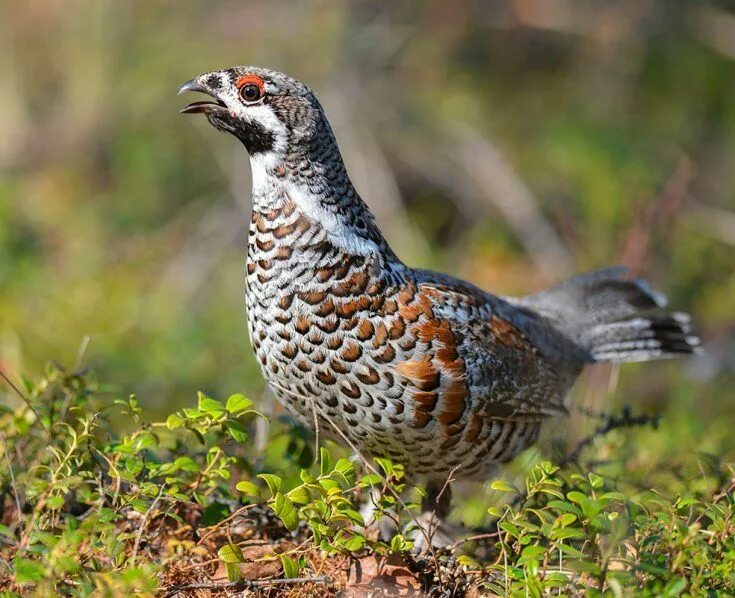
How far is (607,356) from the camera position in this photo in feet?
15.5

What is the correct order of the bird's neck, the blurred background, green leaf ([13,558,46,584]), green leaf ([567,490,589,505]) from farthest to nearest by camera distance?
the blurred background, the bird's neck, green leaf ([567,490,589,505]), green leaf ([13,558,46,584])

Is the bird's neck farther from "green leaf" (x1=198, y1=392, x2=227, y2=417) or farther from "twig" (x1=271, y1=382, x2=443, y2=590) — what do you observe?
"green leaf" (x1=198, y1=392, x2=227, y2=417)

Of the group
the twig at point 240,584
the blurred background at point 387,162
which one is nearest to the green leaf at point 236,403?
the twig at point 240,584

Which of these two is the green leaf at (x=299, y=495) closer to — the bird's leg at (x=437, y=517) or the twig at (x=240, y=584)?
the twig at (x=240, y=584)

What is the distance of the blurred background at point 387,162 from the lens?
6.18m

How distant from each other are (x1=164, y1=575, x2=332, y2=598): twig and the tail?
225 centimetres

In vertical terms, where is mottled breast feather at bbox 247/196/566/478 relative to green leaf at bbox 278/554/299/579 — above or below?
above

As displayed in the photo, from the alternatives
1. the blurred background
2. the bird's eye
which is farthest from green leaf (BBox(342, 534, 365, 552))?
the blurred background

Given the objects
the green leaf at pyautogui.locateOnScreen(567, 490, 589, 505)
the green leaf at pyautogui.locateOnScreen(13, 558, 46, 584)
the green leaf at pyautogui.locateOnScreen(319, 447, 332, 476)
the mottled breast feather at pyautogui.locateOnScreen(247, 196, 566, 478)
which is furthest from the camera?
the mottled breast feather at pyautogui.locateOnScreen(247, 196, 566, 478)

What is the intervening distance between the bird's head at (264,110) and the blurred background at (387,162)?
8.08ft

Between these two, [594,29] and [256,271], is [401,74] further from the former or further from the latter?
[256,271]

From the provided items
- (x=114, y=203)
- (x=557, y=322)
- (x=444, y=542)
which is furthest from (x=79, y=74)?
(x=444, y=542)

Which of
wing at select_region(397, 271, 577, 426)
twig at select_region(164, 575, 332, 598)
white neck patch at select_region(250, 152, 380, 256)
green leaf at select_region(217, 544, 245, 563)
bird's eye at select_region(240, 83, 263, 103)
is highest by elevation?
bird's eye at select_region(240, 83, 263, 103)

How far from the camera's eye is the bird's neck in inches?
127
